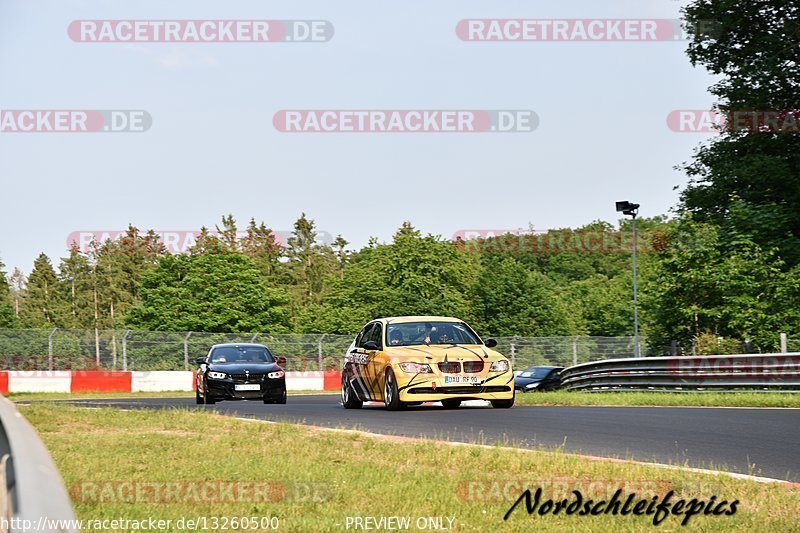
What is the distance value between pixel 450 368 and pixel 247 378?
23.5 ft

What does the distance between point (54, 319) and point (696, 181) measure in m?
102

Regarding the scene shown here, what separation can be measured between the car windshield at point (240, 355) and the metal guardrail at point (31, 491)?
66.1 ft

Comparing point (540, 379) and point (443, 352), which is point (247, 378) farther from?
point (540, 379)

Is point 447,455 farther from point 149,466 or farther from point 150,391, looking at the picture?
point 150,391

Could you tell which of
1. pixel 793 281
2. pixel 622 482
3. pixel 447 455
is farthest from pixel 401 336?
pixel 793 281

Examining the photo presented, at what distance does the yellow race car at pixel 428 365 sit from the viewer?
1627cm

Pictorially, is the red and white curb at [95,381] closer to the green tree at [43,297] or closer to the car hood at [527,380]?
the car hood at [527,380]

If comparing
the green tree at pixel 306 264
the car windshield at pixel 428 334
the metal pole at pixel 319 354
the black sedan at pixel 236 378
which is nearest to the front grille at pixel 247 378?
the black sedan at pixel 236 378

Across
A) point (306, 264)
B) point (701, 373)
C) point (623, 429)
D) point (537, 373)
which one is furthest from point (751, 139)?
point (306, 264)

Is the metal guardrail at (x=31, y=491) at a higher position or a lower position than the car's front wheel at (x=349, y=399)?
higher

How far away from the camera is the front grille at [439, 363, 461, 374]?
16234 millimetres

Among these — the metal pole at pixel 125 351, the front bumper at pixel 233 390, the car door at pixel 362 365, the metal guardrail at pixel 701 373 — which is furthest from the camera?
the metal pole at pixel 125 351

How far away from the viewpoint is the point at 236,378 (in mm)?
21969

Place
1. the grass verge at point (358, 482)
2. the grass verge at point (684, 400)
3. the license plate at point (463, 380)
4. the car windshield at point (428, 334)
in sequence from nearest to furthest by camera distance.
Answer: the grass verge at point (358, 482), the license plate at point (463, 380), the car windshield at point (428, 334), the grass verge at point (684, 400)
